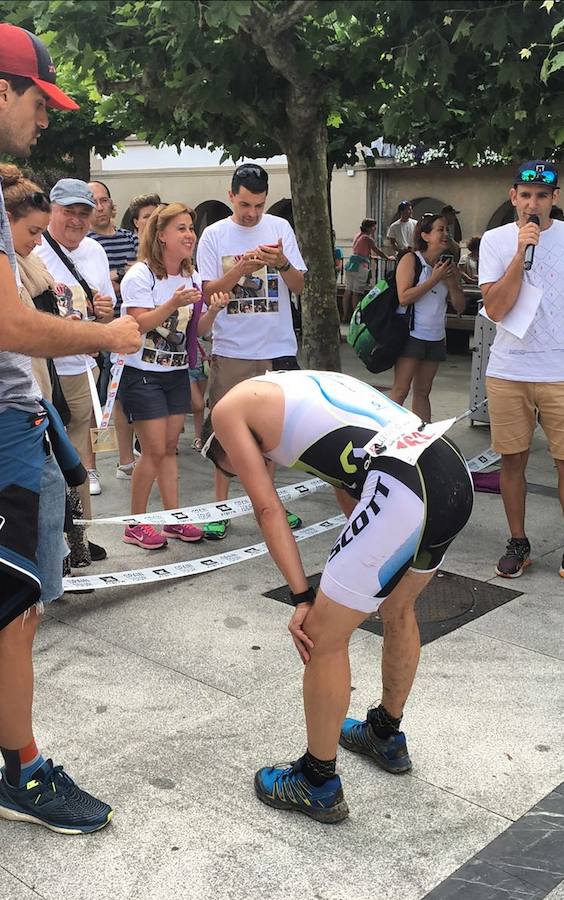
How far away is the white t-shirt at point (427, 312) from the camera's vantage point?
7.16 metres

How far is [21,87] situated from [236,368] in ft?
10.9

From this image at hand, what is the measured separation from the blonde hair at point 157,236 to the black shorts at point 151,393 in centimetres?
56

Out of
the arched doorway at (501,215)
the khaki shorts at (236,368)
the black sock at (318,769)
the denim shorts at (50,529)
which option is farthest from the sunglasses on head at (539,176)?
the arched doorway at (501,215)

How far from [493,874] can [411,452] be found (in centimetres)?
120

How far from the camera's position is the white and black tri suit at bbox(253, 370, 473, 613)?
2.64 metres

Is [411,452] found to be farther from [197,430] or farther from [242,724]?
[197,430]

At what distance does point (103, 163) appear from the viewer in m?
26.7

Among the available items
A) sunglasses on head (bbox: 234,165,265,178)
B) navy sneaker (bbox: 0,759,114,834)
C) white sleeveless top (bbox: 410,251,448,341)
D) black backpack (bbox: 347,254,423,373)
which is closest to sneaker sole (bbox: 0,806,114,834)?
navy sneaker (bbox: 0,759,114,834)

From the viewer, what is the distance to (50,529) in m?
2.88

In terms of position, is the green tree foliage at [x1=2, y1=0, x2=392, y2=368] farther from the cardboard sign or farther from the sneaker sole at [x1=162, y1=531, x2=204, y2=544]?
the sneaker sole at [x1=162, y1=531, x2=204, y2=544]

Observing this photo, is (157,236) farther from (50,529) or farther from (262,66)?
(262,66)

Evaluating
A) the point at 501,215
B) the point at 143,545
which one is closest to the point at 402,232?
the point at 501,215

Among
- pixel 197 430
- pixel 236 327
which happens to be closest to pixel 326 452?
pixel 236 327

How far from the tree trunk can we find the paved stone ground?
14.4 feet
